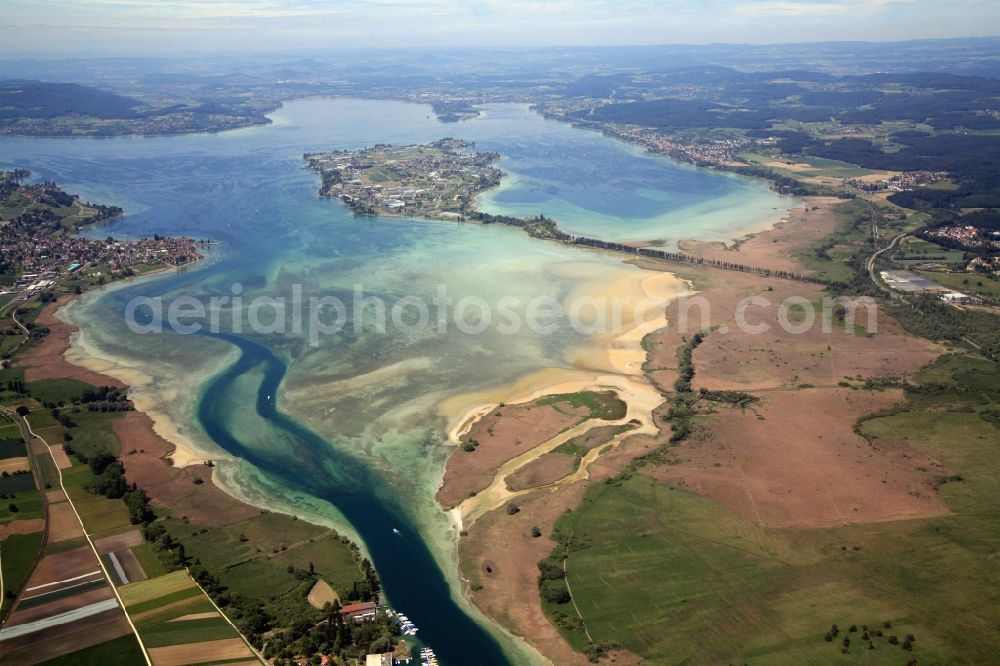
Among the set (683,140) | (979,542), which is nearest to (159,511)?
(979,542)

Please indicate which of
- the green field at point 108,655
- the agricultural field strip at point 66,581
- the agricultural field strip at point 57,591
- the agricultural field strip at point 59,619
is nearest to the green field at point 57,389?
the agricultural field strip at point 66,581

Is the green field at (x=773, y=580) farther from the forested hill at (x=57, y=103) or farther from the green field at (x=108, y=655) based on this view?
the forested hill at (x=57, y=103)

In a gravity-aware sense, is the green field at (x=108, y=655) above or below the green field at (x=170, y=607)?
below

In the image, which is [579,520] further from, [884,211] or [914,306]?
[884,211]

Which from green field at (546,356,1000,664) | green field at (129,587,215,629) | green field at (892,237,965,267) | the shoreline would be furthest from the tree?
green field at (892,237,965,267)

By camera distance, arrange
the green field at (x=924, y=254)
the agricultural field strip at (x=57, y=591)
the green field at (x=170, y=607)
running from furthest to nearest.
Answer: the green field at (x=924, y=254)
the agricultural field strip at (x=57, y=591)
the green field at (x=170, y=607)

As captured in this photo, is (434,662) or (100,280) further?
(100,280)
